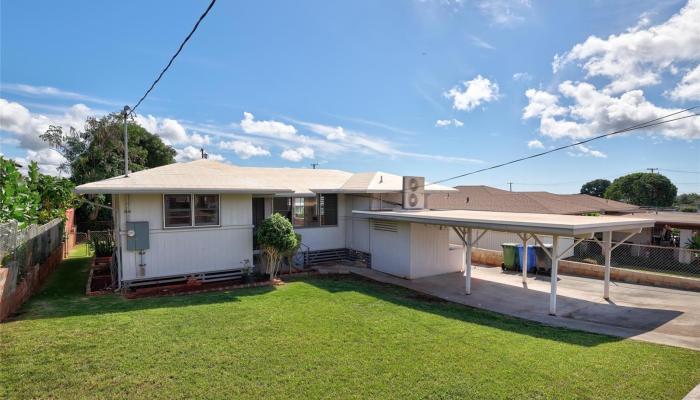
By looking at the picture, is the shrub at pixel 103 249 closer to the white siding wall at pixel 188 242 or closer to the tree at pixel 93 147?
the white siding wall at pixel 188 242

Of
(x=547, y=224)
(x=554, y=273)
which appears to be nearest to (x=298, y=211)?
(x=547, y=224)

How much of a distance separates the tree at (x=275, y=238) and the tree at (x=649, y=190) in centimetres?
7794


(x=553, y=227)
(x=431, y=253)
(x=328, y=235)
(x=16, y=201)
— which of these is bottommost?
(x=431, y=253)

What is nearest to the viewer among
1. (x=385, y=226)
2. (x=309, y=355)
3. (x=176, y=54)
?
(x=309, y=355)

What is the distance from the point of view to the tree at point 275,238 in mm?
10844

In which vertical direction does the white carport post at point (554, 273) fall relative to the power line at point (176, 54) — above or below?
below

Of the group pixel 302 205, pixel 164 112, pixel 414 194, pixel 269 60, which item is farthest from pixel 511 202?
pixel 164 112

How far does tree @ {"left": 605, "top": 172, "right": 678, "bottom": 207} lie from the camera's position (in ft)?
221

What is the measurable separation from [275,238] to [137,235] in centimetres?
359

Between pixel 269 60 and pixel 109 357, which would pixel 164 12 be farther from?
pixel 109 357

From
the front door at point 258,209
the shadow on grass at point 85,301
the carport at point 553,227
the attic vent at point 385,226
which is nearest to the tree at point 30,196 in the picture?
the shadow on grass at point 85,301

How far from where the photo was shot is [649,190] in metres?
67.2

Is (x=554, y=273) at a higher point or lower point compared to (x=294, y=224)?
lower

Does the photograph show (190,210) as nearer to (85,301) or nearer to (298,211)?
(85,301)
